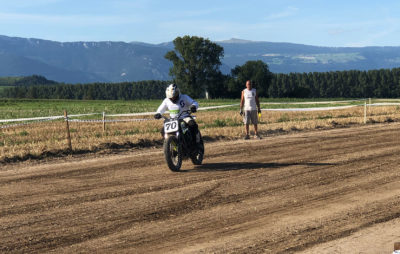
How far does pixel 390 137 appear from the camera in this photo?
15.4 metres

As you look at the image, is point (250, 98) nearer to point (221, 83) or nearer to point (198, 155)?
point (198, 155)

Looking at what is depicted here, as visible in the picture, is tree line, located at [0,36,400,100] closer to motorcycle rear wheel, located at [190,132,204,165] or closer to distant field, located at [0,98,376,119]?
distant field, located at [0,98,376,119]

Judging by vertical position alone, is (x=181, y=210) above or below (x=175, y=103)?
below

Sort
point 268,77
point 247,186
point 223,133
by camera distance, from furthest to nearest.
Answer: point 268,77 → point 223,133 → point 247,186

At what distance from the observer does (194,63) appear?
3317 inches

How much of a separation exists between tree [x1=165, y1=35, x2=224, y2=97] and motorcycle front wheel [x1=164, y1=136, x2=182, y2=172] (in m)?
72.6

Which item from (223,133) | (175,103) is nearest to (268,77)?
(223,133)

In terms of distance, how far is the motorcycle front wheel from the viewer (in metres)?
9.85

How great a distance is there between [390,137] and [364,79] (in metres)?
143

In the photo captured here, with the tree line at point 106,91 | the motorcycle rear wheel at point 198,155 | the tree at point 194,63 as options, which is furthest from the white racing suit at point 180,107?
the tree line at point 106,91

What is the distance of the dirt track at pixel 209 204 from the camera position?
18.7ft

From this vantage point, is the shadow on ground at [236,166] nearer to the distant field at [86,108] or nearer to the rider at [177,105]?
the rider at [177,105]

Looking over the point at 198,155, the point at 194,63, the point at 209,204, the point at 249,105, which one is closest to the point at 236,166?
the point at 198,155

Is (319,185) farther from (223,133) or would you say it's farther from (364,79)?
(364,79)
